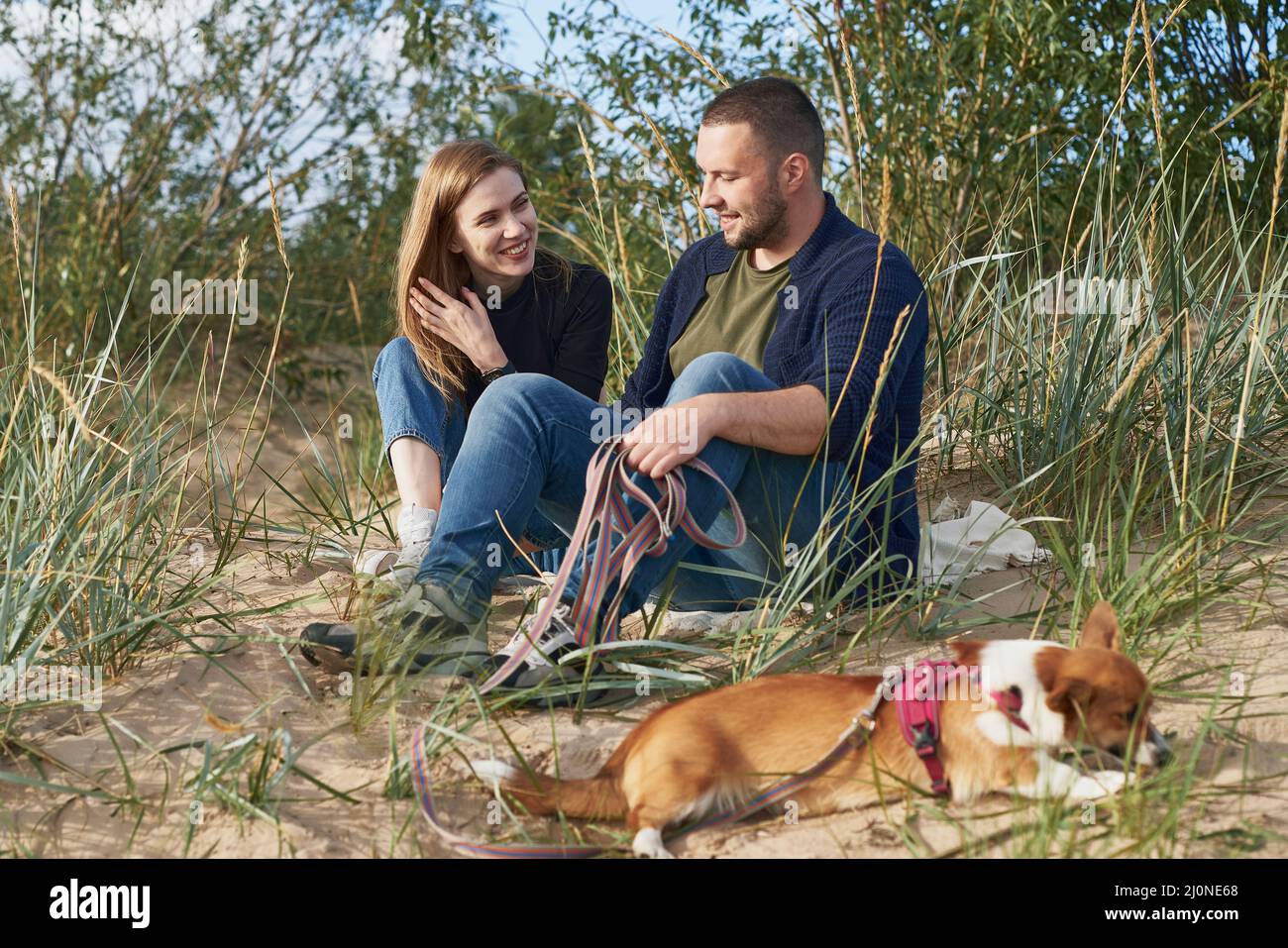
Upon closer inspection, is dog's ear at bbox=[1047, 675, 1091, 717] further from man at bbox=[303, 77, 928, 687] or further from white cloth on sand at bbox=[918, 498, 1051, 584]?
white cloth on sand at bbox=[918, 498, 1051, 584]

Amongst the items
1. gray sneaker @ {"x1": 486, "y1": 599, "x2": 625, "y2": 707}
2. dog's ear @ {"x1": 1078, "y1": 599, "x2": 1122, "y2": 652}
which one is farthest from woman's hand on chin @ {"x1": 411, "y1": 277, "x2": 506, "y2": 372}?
dog's ear @ {"x1": 1078, "y1": 599, "x2": 1122, "y2": 652}

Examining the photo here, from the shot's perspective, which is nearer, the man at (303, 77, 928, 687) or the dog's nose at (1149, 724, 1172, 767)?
the dog's nose at (1149, 724, 1172, 767)

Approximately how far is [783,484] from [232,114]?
6095 mm

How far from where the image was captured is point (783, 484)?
2562mm

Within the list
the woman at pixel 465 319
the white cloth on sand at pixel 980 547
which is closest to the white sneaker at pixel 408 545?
the woman at pixel 465 319

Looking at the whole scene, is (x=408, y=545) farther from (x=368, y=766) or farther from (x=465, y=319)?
(x=368, y=766)

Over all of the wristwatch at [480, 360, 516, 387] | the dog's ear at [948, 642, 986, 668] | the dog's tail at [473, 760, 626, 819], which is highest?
the wristwatch at [480, 360, 516, 387]

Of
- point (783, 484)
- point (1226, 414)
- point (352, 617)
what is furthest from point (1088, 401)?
point (352, 617)

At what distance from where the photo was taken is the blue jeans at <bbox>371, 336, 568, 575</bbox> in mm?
3002

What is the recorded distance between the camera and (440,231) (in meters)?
3.31

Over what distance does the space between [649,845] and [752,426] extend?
880 mm

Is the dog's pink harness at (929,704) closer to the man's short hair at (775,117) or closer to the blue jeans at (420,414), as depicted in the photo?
the blue jeans at (420,414)

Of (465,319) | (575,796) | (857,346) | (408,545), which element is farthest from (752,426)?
(465,319)

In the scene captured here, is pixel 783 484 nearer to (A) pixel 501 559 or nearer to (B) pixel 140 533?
(A) pixel 501 559
